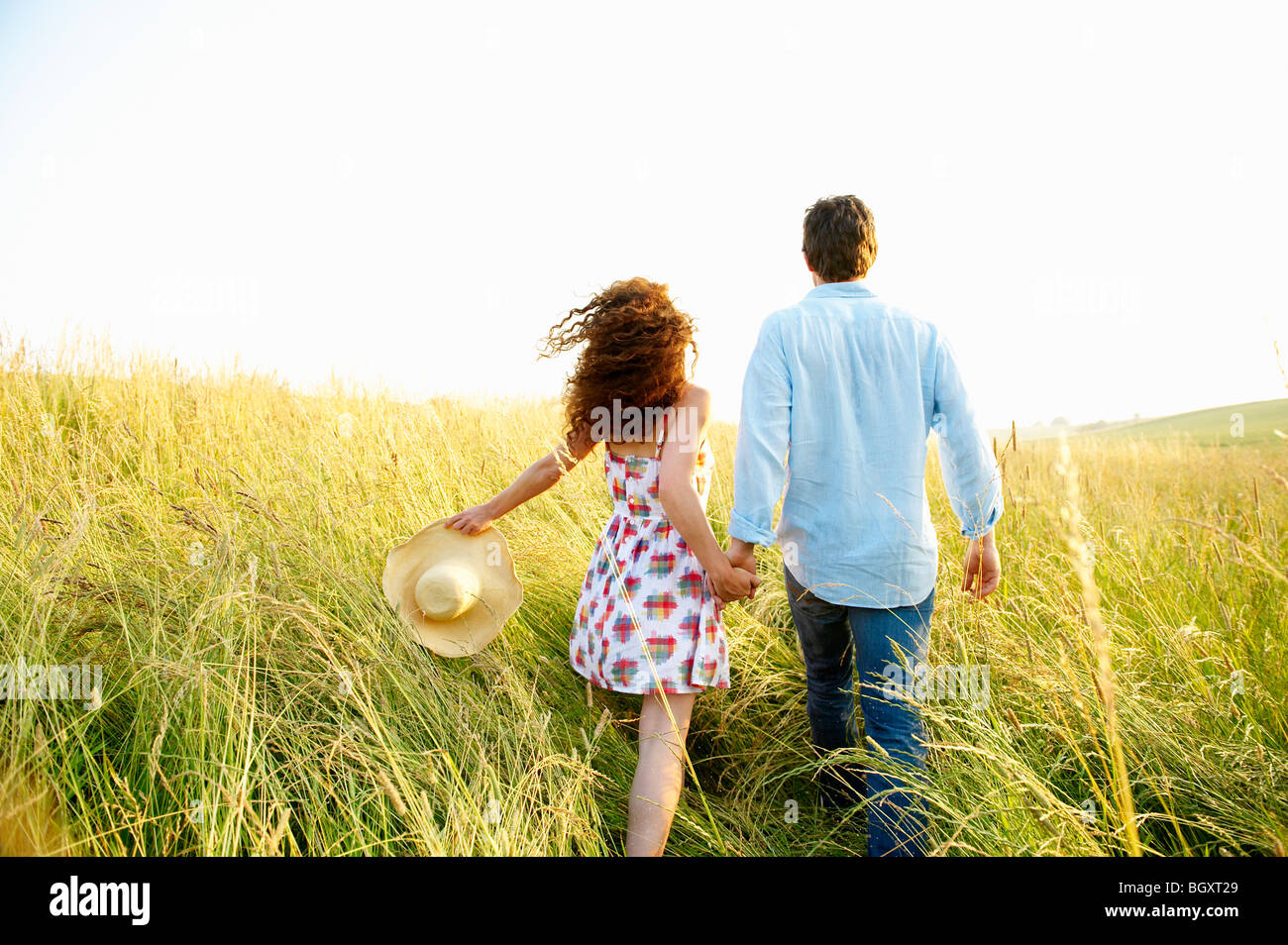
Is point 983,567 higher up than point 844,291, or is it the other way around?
point 844,291

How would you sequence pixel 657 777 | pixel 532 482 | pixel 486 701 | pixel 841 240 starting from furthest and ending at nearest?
pixel 532 482 → pixel 486 701 → pixel 841 240 → pixel 657 777

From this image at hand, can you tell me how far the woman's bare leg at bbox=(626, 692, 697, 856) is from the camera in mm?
1828

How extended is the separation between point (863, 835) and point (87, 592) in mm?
2579

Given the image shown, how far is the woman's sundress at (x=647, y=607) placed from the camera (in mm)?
1979

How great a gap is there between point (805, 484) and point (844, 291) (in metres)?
0.57

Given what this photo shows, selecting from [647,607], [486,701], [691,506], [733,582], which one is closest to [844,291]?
[691,506]

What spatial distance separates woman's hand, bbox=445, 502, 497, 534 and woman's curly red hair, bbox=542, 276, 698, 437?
19.4 inches

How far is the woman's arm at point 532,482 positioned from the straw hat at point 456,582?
5 centimetres

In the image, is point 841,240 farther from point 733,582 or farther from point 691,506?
point 733,582

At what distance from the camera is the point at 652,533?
208 centimetres

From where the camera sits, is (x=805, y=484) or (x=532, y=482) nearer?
(x=805, y=484)

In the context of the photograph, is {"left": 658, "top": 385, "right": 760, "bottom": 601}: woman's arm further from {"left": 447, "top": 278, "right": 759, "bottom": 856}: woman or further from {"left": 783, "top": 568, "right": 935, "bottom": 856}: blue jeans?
{"left": 783, "top": 568, "right": 935, "bottom": 856}: blue jeans

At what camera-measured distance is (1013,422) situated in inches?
96.0
